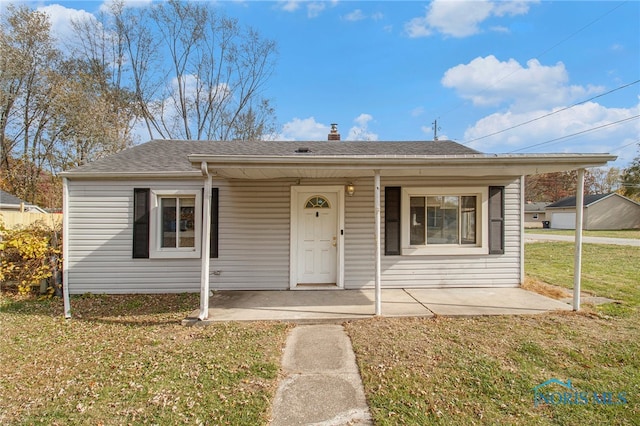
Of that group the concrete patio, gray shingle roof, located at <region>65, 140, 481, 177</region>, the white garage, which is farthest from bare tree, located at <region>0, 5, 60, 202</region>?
the white garage

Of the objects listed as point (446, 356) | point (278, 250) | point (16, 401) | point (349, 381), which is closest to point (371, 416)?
point (349, 381)

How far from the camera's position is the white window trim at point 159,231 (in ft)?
19.6

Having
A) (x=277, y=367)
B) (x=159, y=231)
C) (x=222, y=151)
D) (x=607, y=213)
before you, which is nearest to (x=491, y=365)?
(x=277, y=367)

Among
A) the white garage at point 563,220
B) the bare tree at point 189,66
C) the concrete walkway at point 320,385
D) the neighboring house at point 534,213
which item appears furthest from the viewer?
the neighboring house at point 534,213

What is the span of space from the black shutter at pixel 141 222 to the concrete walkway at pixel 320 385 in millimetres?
3834

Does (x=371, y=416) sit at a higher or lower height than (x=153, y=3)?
lower

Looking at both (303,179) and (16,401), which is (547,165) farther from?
(16,401)

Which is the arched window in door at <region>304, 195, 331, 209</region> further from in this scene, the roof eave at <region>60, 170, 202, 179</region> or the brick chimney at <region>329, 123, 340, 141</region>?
the brick chimney at <region>329, 123, 340, 141</region>

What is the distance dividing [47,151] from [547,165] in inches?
872

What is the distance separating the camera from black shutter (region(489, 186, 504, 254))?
6.21 metres

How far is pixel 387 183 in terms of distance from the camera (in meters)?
6.13

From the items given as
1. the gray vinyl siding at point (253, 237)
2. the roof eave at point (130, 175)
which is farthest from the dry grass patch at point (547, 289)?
the roof eave at point (130, 175)

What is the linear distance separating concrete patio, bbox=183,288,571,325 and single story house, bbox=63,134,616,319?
0.34 meters

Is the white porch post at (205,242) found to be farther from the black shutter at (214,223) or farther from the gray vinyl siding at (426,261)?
the gray vinyl siding at (426,261)
